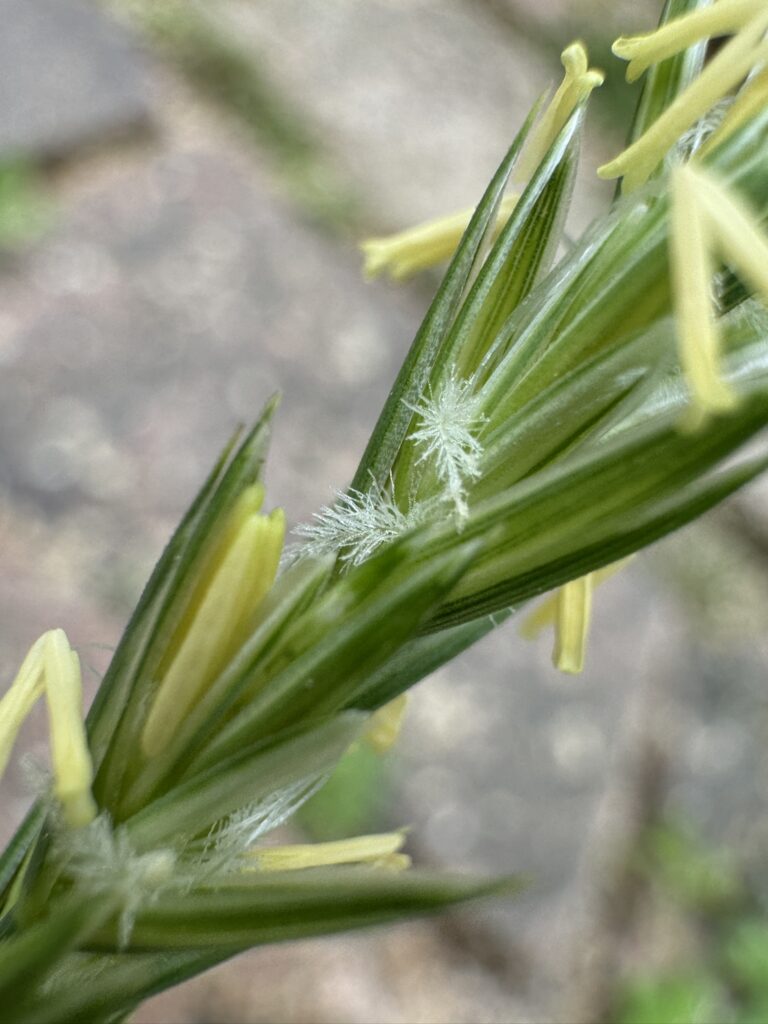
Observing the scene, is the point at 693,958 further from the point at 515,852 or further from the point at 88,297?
the point at 88,297

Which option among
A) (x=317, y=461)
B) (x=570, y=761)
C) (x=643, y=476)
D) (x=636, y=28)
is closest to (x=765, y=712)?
(x=570, y=761)

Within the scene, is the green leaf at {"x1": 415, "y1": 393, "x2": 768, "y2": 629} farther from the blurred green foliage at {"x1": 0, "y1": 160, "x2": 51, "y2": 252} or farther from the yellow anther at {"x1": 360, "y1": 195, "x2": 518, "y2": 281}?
the blurred green foliage at {"x1": 0, "y1": 160, "x2": 51, "y2": 252}

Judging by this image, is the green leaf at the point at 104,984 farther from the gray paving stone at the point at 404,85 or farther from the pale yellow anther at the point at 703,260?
the gray paving stone at the point at 404,85

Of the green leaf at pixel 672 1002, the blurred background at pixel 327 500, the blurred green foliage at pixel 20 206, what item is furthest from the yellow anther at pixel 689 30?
the blurred green foliage at pixel 20 206

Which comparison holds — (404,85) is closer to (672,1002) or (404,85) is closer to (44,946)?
(672,1002)

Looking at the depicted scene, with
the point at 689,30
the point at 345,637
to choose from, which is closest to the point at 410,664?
the point at 345,637

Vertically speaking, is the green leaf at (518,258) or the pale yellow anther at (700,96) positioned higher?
the green leaf at (518,258)
